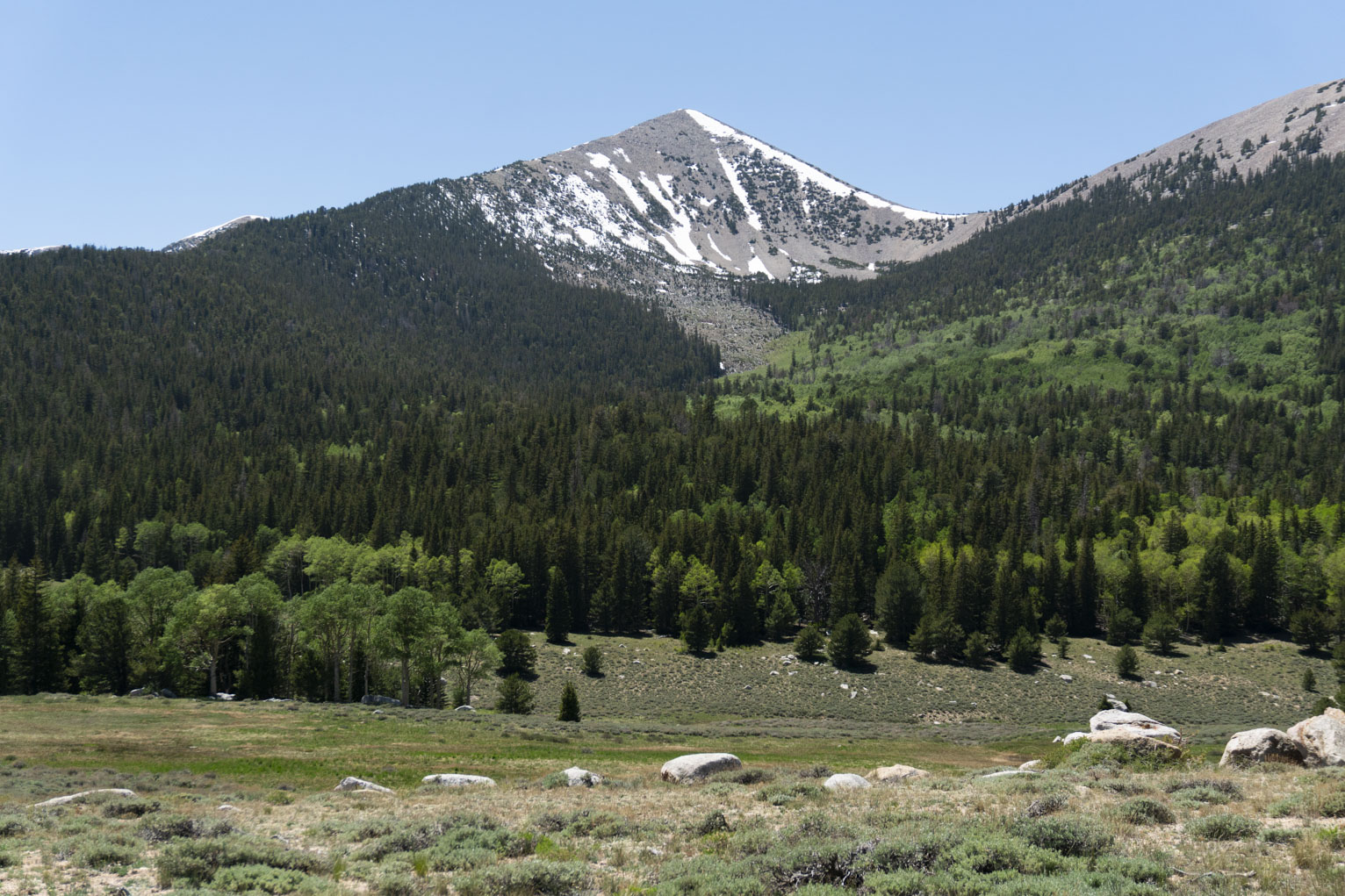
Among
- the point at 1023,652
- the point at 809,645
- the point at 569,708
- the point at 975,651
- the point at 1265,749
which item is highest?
the point at 1265,749

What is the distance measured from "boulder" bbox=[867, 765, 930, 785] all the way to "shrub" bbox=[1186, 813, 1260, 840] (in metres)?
11.1

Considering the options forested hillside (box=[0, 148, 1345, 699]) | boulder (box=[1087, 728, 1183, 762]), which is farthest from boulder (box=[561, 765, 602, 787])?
forested hillside (box=[0, 148, 1345, 699])

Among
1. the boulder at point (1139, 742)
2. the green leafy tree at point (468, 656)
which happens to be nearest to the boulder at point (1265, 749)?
the boulder at point (1139, 742)

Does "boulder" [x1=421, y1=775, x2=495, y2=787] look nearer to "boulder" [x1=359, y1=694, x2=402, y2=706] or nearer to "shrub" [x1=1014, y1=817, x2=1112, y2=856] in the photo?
"shrub" [x1=1014, y1=817, x2=1112, y2=856]

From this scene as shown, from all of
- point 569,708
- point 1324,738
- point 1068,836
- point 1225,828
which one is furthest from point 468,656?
point 1225,828

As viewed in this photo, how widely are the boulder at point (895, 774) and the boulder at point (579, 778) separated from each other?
9.46 metres

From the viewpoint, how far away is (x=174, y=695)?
6494 centimetres

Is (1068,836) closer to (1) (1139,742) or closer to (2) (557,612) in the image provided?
(1) (1139,742)

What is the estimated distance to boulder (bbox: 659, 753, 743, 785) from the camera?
26.9 metres

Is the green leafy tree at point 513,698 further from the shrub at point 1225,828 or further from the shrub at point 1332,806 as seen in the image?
the shrub at point 1332,806

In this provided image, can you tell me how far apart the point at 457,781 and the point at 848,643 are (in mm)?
70025

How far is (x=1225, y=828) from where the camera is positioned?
47.0 feet

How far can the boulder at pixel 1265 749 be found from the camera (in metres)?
23.4

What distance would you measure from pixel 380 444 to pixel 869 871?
180 m
